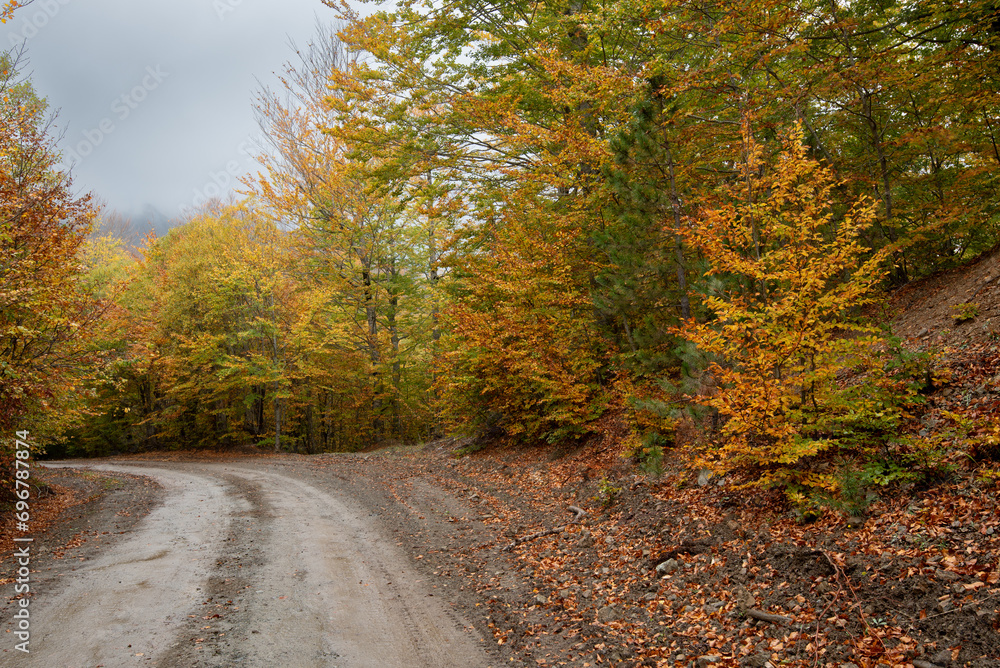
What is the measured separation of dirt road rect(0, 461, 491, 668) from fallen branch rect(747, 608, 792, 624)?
2399 millimetres

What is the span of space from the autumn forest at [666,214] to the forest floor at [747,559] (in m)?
0.47

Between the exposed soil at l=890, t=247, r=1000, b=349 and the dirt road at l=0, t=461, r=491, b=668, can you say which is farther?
the exposed soil at l=890, t=247, r=1000, b=349

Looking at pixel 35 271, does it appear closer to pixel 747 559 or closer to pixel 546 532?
pixel 546 532

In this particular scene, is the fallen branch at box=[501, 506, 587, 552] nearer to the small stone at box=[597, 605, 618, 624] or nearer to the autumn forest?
the autumn forest

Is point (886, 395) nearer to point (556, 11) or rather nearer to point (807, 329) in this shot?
point (807, 329)

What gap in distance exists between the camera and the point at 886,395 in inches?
209

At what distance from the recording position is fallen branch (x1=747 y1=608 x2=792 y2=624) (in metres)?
4.05

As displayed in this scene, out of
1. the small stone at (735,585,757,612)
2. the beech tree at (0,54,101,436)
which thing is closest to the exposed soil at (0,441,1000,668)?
the small stone at (735,585,757,612)

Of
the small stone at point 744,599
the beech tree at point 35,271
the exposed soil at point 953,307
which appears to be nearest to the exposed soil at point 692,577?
the small stone at point 744,599

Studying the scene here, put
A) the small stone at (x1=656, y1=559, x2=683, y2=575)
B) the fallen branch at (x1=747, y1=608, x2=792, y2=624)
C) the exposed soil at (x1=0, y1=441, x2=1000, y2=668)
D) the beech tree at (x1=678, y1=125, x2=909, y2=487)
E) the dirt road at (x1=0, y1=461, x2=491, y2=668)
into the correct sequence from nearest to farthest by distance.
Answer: the exposed soil at (x1=0, y1=441, x2=1000, y2=668) → the fallen branch at (x1=747, y1=608, x2=792, y2=624) → the dirt road at (x1=0, y1=461, x2=491, y2=668) → the beech tree at (x1=678, y1=125, x2=909, y2=487) → the small stone at (x1=656, y1=559, x2=683, y2=575)

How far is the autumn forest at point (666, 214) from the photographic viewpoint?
546 cm

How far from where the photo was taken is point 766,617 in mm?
4145

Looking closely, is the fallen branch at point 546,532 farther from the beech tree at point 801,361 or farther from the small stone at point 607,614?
the beech tree at point 801,361

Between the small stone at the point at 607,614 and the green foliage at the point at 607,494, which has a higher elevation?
the green foliage at the point at 607,494
